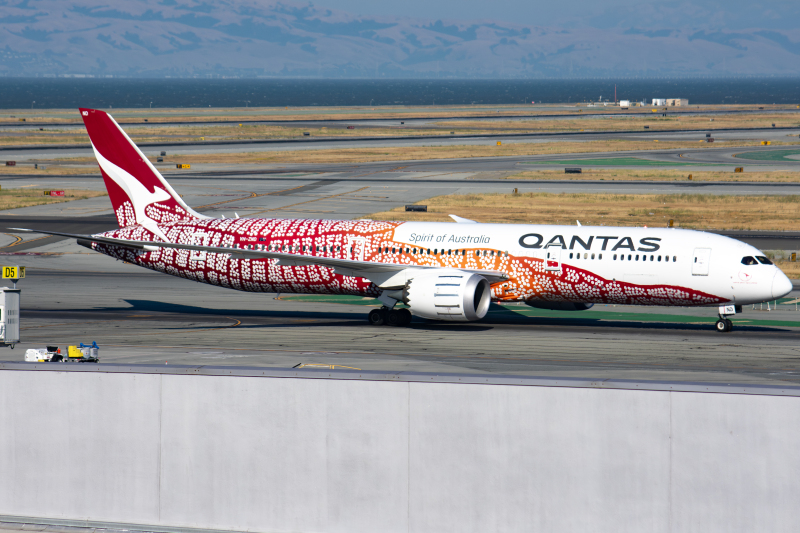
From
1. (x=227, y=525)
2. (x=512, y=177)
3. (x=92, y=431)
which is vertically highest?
(x=512, y=177)

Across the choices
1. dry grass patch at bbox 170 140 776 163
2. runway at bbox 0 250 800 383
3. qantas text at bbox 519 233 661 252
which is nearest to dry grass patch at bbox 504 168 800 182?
dry grass patch at bbox 170 140 776 163

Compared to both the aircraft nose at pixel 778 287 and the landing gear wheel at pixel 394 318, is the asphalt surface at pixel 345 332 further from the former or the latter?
the aircraft nose at pixel 778 287

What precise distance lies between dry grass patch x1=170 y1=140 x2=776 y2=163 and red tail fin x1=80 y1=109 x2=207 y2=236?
8905 centimetres

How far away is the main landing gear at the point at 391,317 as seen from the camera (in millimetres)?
43906

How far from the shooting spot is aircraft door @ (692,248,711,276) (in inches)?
1574

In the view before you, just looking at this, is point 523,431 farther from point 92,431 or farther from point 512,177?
point 512,177

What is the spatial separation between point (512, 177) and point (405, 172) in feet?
49.7

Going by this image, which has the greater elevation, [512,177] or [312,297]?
[512,177]

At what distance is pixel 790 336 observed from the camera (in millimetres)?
40344

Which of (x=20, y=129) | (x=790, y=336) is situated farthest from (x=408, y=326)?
(x=20, y=129)

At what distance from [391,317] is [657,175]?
257 ft

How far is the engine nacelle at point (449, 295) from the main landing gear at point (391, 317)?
2.01 m

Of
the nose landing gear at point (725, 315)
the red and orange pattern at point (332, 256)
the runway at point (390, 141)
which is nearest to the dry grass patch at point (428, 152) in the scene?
the runway at point (390, 141)

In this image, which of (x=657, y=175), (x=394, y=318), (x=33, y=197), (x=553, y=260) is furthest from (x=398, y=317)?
(x=657, y=175)
